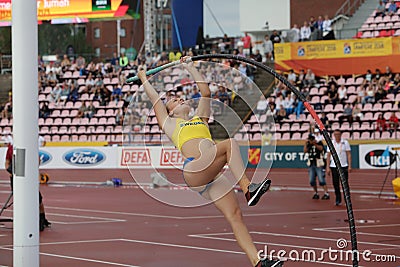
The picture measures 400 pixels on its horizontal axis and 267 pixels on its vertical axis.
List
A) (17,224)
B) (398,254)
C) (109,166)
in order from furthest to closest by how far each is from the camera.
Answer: (109,166) < (398,254) < (17,224)

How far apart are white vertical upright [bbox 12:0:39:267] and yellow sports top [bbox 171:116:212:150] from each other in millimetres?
1986

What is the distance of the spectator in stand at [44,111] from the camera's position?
44.9 metres

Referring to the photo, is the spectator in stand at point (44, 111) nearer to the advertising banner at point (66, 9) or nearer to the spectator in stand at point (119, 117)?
the advertising banner at point (66, 9)

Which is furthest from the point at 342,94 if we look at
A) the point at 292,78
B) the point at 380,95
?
the point at 292,78

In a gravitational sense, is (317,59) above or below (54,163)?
above

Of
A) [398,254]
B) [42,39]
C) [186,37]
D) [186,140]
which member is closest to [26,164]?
[186,140]

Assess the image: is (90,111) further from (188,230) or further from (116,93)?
(188,230)

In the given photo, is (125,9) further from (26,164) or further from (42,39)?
(42,39)

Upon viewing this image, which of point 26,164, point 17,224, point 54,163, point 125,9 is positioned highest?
point 125,9

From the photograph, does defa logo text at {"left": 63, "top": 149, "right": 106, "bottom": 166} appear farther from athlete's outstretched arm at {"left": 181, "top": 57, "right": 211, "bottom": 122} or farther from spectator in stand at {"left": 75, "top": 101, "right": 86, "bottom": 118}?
athlete's outstretched arm at {"left": 181, "top": 57, "right": 211, "bottom": 122}

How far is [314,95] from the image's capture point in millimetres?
38062

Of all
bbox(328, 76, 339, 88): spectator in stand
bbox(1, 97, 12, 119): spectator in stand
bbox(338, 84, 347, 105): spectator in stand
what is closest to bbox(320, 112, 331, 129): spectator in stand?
bbox(338, 84, 347, 105): spectator in stand

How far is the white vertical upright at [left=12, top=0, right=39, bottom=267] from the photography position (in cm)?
1110

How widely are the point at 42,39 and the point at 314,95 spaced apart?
68.6 metres
